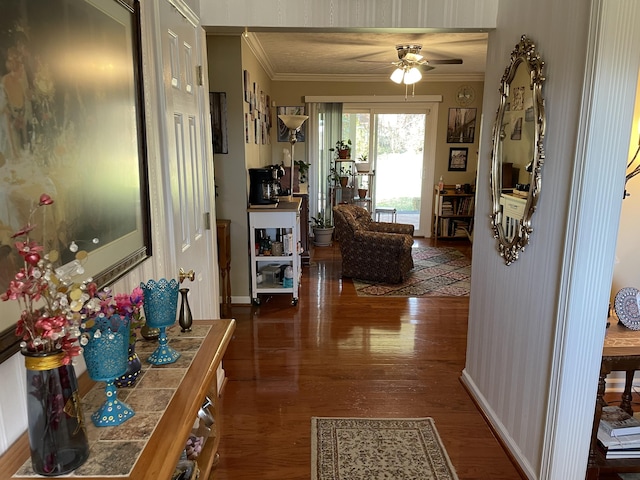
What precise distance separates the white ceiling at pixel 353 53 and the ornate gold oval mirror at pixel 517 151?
67.2 inches

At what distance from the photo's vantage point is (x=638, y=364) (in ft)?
6.24

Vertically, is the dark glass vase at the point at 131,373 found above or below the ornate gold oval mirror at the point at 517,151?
below

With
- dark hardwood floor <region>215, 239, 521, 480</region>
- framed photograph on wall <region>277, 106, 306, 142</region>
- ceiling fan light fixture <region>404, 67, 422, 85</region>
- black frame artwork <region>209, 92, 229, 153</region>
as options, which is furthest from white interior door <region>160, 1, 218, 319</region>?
framed photograph on wall <region>277, 106, 306, 142</region>

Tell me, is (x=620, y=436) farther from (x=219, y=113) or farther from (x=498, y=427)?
(x=219, y=113)

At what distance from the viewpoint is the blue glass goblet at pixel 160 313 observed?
1321 mm

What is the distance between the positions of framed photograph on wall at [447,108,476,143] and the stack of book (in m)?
5.64

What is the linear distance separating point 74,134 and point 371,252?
4041mm

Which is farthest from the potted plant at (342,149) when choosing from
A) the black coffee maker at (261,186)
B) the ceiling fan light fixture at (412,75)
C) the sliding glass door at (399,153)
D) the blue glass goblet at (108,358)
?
the blue glass goblet at (108,358)

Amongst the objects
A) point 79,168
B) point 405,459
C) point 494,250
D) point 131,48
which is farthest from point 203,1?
point 405,459

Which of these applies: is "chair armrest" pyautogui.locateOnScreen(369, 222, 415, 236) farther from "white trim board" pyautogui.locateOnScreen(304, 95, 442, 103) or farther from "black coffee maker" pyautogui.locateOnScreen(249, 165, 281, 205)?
"white trim board" pyautogui.locateOnScreen(304, 95, 442, 103)

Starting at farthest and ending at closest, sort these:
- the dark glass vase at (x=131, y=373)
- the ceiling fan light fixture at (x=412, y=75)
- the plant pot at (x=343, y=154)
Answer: the plant pot at (x=343, y=154), the ceiling fan light fixture at (x=412, y=75), the dark glass vase at (x=131, y=373)

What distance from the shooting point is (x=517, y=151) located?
2.18m

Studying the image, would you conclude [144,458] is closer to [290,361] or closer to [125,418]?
[125,418]

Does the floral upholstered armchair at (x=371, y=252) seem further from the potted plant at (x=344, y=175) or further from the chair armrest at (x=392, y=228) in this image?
the potted plant at (x=344, y=175)
